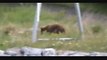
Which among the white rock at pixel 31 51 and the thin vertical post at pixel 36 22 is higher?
the thin vertical post at pixel 36 22

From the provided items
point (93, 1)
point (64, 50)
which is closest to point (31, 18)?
point (64, 50)

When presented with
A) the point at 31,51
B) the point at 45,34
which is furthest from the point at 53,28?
the point at 31,51

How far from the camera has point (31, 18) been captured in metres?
1.56

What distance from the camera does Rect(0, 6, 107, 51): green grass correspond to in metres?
1.54

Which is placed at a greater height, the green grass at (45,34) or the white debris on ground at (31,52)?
the green grass at (45,34)

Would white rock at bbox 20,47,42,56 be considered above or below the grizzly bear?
below

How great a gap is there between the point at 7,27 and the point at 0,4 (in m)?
0.14

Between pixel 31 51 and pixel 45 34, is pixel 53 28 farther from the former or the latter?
pixel 31 51

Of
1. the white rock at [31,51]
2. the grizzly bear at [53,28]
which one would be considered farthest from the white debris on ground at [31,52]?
the grizzly bear at [53,28]

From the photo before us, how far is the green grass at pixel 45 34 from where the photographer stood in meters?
1.54

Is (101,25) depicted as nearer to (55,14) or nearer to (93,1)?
(93,1)

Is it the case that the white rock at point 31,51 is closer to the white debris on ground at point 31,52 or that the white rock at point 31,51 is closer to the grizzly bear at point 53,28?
the white debris on ground at point 31,52

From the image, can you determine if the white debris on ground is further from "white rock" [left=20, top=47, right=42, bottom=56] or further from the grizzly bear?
the grizzly bear

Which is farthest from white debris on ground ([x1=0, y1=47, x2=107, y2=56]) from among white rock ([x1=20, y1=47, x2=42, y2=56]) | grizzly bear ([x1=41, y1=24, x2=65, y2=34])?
grizzly bear ([x1=41, y1=24, x2=65, y2=34])
